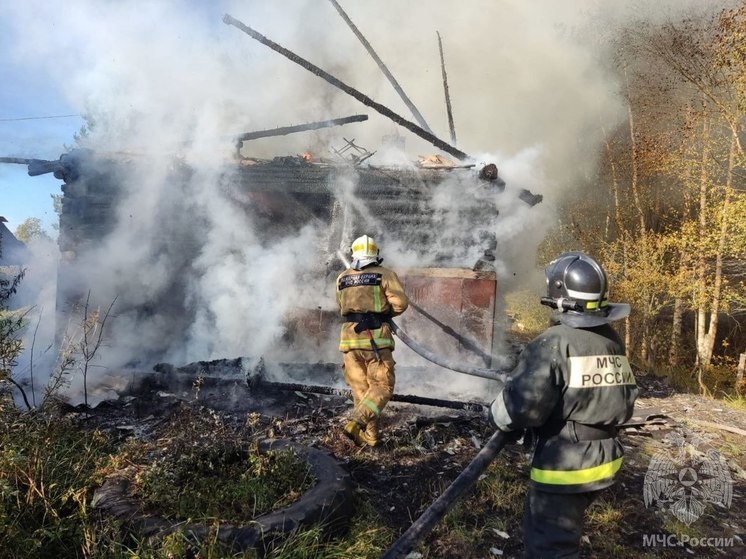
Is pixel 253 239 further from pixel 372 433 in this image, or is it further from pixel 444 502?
pixel 444 502

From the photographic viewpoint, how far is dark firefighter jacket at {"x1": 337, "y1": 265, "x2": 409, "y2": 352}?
15.7 ft

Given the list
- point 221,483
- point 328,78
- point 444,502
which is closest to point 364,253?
point 221,483

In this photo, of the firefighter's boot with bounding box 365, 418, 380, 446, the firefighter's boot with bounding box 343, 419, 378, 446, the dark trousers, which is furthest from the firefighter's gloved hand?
the firefighter's boot with bounding box 365, 418, 380, 446

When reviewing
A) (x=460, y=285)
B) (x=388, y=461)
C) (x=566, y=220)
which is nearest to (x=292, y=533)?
(x=388, y=461)

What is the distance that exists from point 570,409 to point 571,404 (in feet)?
0.09

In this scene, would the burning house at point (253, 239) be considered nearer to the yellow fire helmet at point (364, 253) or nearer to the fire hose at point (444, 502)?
the yellow fire helmet at point (364, 253)

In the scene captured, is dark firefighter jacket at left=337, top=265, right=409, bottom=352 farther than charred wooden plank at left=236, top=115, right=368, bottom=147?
No

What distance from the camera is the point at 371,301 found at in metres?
4.81

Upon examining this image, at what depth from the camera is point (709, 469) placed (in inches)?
183

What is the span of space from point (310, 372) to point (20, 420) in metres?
3.99

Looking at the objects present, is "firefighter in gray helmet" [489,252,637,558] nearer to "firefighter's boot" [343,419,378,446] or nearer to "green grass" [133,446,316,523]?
"green grass" [133,446,316,523]

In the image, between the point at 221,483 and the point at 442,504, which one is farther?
the point at 221,483

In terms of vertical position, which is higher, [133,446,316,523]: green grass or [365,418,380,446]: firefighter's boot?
[133,446,316,523]: green grass

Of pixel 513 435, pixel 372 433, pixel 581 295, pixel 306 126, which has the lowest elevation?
pixel 372 433
